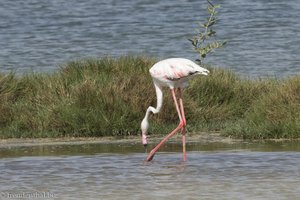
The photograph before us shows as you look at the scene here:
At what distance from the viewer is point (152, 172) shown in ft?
37.6

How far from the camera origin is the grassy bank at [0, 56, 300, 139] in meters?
13.6

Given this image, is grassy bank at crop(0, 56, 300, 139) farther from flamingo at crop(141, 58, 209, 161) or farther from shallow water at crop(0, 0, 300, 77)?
shallow water at crop(0, 0, 300, 77)

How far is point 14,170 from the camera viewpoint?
37.9 ft

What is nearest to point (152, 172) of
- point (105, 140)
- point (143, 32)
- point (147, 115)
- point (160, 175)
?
point (160, 175)

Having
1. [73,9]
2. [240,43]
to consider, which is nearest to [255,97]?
[240,43]

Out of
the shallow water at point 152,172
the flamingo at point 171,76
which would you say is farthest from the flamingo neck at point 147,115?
the shallow water at point 152,172

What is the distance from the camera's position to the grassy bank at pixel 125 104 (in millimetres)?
13594

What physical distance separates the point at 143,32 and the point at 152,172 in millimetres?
16765

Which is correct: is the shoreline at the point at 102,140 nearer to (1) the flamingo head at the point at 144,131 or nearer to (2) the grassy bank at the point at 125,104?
(2) the grassy bank at the point at 125,104

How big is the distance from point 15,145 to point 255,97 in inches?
144

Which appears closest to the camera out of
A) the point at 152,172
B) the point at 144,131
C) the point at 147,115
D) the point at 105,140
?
the point at 152,172

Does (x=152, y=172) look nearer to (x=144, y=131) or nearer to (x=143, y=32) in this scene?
(x=144, y=131)

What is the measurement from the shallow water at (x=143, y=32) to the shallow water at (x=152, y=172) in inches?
288

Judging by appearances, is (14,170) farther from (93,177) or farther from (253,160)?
(253,160)
